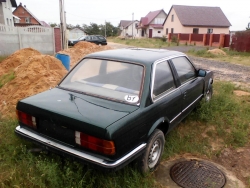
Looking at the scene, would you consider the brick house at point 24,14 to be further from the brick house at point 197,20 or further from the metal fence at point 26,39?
the metal fence at point 26,39

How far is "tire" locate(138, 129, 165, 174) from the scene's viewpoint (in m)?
2.79

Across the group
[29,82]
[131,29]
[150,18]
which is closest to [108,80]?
[29,82]

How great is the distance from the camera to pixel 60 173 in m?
2.63

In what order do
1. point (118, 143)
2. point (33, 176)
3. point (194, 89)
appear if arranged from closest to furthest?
1. point (118, 143)
2. point (33, 176)
3. point (194, 89)

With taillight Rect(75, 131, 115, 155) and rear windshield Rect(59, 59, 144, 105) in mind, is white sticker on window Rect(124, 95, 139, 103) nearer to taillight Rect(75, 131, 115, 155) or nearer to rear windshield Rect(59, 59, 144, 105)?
rear windshield Rect(59, 59, 144, 105)

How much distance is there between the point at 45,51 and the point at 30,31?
1.43m

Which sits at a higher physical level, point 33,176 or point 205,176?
point 33,176

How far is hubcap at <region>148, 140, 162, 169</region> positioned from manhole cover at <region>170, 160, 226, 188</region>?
1.09ft

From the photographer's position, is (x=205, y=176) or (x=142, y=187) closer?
(x=142, y=187)

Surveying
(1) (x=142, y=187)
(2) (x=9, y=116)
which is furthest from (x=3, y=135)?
(1) (x=142, y=187)

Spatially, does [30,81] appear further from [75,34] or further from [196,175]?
[75,34]

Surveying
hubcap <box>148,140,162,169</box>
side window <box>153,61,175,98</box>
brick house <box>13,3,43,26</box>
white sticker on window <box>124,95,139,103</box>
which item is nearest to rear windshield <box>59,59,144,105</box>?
white sticker on window <box>124,95,139,103</box>

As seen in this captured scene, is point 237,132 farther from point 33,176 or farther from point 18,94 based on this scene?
point 18,94

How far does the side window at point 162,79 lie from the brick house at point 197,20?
37.1 m
